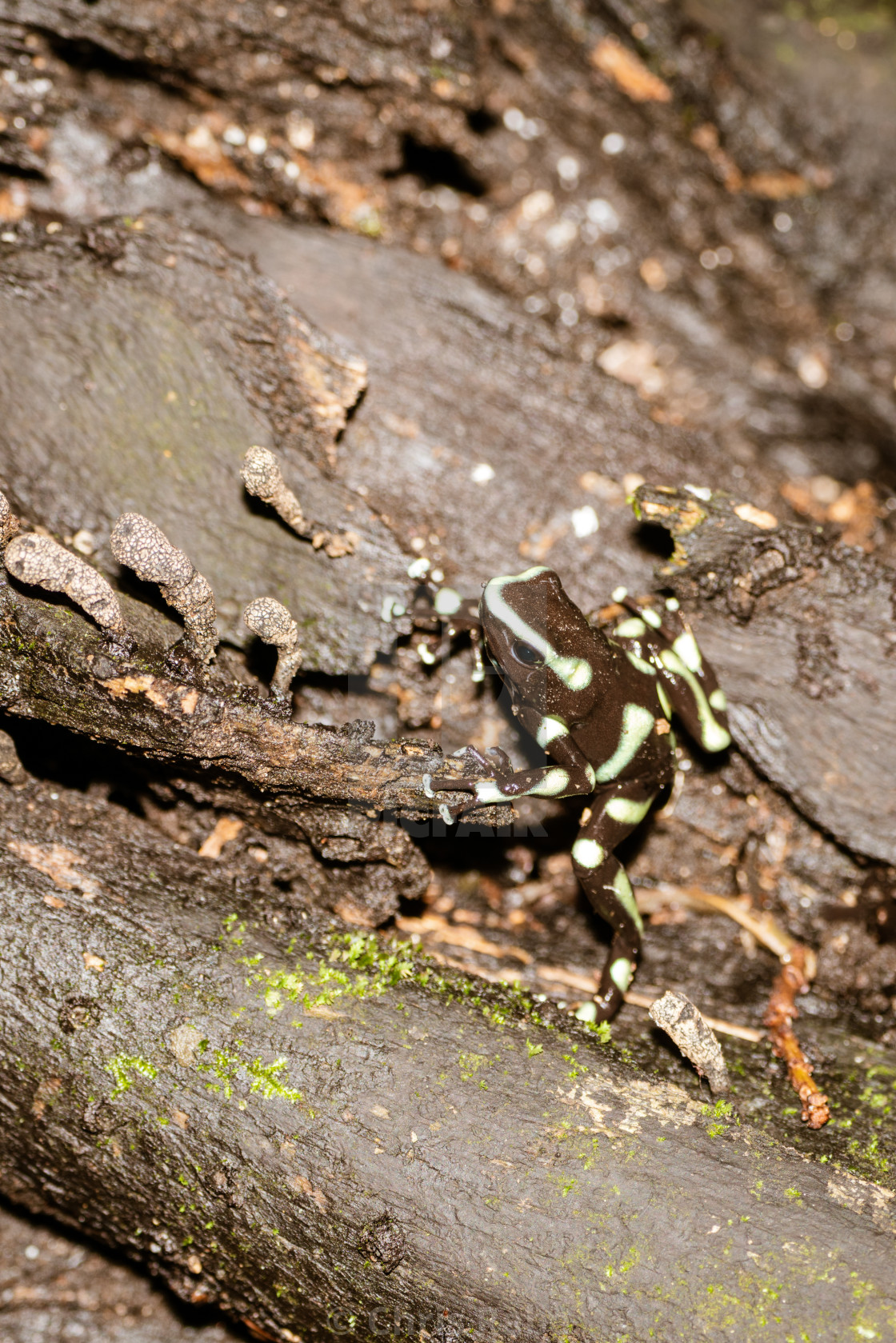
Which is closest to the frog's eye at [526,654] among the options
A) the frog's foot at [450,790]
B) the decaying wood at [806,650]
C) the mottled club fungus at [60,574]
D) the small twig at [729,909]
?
the frog's foot at [450,790]

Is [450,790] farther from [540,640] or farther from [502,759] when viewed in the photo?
[540,640]

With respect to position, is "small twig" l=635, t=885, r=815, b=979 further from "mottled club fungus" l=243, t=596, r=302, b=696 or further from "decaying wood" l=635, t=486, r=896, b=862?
"mottled club fungus" l=243, t=596, r=302, b=696

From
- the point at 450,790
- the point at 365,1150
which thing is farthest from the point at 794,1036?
the point at 365,1150

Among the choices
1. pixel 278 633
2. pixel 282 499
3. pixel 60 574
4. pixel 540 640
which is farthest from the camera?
pixel 540 640

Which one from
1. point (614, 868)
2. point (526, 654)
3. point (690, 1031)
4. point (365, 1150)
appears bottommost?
point (365, 1150)

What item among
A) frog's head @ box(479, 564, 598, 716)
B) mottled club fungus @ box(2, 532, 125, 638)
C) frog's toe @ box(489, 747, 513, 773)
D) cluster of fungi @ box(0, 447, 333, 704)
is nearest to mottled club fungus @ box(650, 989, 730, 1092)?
frog's toe @ box(489, 747, 513, 773)

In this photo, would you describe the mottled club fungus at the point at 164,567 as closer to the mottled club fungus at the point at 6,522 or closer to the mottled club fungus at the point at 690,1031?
the mottled club fungus at the point at 6,522

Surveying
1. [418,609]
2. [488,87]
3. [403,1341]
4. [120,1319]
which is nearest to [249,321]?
[418,609]
